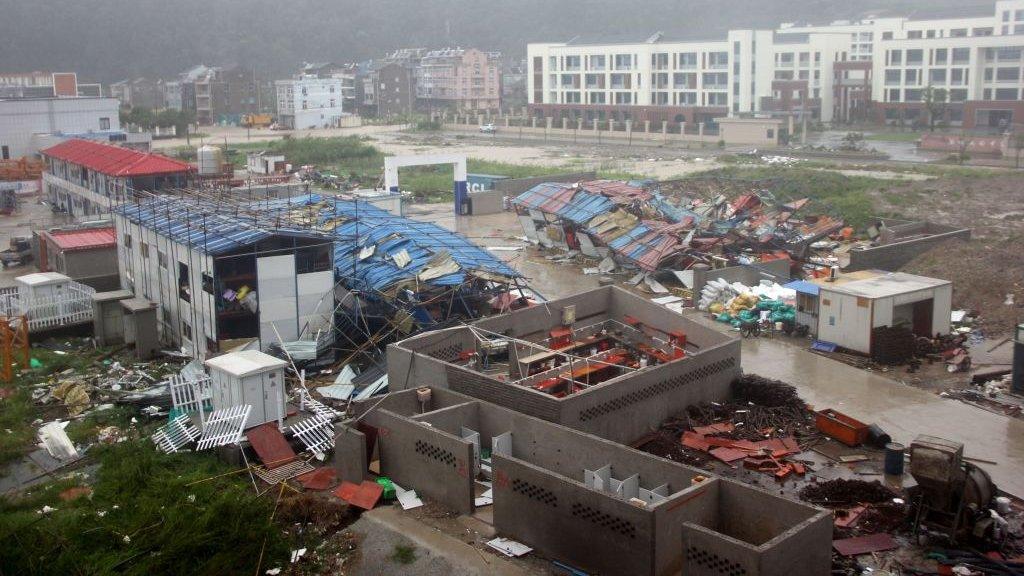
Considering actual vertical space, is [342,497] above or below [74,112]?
Answer: below

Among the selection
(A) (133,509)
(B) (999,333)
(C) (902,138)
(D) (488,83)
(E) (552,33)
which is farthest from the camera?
(E) (552,33)

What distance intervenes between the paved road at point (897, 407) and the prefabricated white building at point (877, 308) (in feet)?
2.02

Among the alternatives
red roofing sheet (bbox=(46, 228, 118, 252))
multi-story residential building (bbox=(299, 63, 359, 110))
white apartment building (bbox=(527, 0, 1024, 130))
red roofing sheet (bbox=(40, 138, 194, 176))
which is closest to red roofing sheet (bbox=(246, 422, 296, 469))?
red roofing sheet (bbox=(46, 228, 118, 252))

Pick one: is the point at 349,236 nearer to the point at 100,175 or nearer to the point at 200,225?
the point at 200,225

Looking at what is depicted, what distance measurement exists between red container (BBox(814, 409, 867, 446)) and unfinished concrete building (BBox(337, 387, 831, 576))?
141 inches

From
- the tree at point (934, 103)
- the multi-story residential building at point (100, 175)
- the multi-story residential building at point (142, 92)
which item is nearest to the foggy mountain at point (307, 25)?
the multi-story residential building at point (142, 92)

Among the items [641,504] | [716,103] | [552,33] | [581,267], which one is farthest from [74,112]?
[552,33]

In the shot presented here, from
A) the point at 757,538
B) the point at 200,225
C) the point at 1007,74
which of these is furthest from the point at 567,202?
the point at 1007,74

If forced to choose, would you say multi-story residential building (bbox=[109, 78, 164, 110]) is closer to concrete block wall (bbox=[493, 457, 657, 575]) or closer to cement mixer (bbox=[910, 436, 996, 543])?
concrete block wall (bbox=[493, 457, 657, 575])

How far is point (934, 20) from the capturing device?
6938 centimetres

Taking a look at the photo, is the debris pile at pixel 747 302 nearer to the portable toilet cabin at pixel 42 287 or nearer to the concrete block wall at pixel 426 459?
the concrete block wall at pixel 426 459

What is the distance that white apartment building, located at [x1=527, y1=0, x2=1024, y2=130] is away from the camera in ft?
183

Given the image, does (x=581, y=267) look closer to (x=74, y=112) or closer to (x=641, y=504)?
(x=641, y=504)

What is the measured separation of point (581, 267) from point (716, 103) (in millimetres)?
39213
